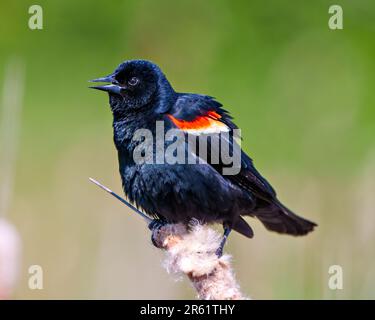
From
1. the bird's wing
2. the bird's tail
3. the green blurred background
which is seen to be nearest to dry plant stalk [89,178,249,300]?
the bird's wing

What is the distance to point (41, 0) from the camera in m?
5.86

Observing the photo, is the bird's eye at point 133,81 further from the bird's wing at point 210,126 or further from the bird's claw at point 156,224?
the bird's claw at point 156,224

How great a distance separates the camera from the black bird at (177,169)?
9.70ft

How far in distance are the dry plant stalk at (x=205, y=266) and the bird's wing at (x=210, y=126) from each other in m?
0.90

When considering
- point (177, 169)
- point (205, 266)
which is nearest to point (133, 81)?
point (177, 169)

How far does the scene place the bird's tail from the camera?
3471 millimetres

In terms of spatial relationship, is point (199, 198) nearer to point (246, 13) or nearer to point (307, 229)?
point (307, 229)

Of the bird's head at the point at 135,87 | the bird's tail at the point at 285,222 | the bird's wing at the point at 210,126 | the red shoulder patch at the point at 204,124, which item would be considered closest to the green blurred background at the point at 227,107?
the bird's tail at the point at 285,222

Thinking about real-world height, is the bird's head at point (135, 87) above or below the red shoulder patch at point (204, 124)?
above

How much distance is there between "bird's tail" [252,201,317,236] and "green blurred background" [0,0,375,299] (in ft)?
0.22

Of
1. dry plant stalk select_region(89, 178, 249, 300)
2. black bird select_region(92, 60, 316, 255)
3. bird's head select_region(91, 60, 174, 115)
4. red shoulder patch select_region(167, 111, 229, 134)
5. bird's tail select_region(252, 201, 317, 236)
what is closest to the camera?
dry plant stalk select_region(89, 178, 249, 300)

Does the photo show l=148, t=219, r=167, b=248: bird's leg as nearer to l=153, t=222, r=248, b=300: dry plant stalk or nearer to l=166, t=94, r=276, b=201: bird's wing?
l=166, t=94, r=276, b=201: bird's wing

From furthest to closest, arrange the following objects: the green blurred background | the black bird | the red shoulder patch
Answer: the green blurred background
the red shoulder patch
the black bird

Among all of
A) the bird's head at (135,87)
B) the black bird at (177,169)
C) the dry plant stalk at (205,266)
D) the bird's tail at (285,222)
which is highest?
the bird's head at (135,87)
